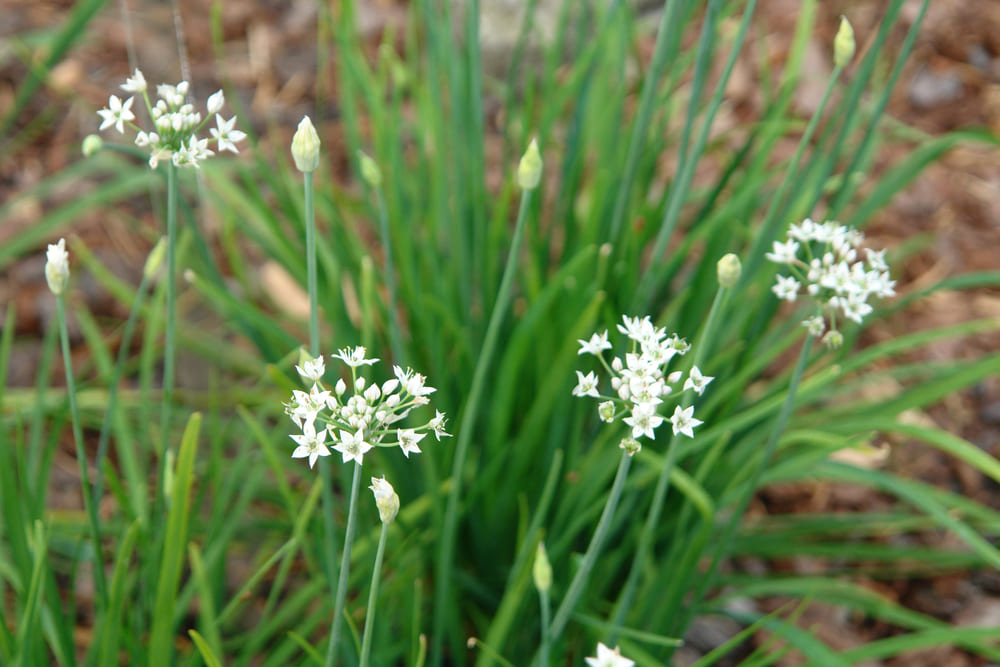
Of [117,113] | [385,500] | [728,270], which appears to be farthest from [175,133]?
[728,270]

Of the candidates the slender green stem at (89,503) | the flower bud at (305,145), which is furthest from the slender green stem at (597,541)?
the slender green stem at (89,503)

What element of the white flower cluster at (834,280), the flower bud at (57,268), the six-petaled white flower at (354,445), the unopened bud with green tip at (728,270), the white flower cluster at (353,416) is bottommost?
the six-petaled white flower at (354,445)

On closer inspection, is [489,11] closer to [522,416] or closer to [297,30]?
[297,30]

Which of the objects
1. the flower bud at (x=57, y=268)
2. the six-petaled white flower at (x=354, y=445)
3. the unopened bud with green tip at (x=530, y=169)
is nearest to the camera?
the six-petaled white flower at (x=354, y=445)

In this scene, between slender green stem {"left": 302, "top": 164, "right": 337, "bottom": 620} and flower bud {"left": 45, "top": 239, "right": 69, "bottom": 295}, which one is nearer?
slender green stem {"left": 302, "top": 164, "right": 337, "bottom": 620}

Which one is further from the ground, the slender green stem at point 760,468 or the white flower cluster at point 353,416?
the slender green stem at point 760,468

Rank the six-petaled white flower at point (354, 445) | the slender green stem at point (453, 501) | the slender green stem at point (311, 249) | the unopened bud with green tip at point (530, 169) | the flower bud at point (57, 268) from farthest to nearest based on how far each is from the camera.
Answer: the slender green stem at point (453, 501)
the unopened bud with green tip at point (530, 169)
the flower bud at point (57, 268)
the slender green stem at point (311, 249)
the six-petaled white flower at point (354, 445)

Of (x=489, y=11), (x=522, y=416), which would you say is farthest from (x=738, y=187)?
(x=489, y=11)

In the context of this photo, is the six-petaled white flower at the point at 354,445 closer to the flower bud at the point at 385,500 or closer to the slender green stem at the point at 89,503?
the flower bud at the point at 385,500

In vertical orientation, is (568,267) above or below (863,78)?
below

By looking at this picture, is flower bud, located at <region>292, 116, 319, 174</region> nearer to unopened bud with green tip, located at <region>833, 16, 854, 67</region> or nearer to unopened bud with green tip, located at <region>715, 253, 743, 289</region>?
unopened bud with green tip, located at <region>715, 253, 743, 289</region>

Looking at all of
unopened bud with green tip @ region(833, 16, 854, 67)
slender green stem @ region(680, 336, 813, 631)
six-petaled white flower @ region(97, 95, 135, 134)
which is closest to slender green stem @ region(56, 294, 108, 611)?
six-petaled white flower @ region(97, 95, 135, 134)
